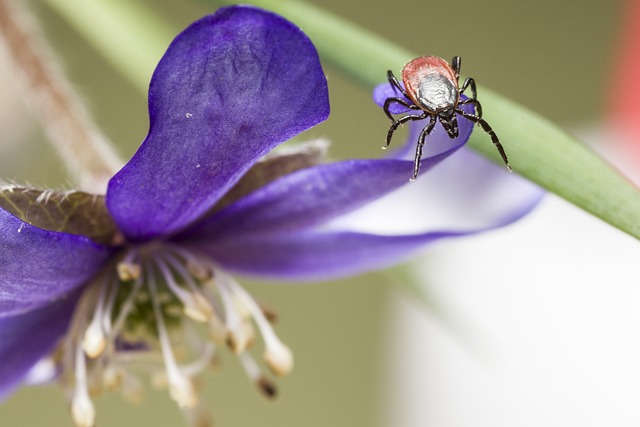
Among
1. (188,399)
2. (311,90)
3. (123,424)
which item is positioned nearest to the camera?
(311,90)

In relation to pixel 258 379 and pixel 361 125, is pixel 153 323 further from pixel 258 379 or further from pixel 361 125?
pixel 361 125

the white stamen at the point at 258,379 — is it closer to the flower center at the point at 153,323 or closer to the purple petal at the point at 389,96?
the flower center at the point at 153,323

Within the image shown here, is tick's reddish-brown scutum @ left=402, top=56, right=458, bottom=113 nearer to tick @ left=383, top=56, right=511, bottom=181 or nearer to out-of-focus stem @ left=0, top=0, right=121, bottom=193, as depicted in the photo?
tick @ left=383, top=56, right=511, bottom=181

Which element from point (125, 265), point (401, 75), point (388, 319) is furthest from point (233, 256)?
point (388, 319)

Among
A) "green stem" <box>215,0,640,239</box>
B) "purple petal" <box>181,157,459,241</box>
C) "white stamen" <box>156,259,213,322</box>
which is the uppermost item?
"green stem" <box>215,0,640,239</box>

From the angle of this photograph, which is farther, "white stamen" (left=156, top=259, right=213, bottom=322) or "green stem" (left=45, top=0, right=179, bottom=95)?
"green stem" (left=45, top=0, right=179, bottom=95)

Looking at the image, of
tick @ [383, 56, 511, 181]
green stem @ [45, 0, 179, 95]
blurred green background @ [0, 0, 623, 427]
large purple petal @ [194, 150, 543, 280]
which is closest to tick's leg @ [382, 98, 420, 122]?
tick @ [383, 56, 511, 181]

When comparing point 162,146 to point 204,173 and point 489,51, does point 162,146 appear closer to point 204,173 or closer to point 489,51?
point 204,173
